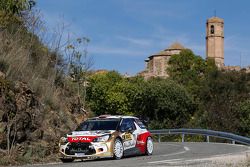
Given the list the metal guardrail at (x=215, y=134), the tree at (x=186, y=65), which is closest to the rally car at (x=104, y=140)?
the metal guardrail at (x=215, y=134)

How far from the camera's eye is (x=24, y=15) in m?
23.8

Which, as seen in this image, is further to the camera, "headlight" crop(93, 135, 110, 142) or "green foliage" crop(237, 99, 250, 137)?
"green foliage" crop(237, 99, 250, 137)

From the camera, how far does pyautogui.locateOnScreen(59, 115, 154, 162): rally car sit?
17031 mm

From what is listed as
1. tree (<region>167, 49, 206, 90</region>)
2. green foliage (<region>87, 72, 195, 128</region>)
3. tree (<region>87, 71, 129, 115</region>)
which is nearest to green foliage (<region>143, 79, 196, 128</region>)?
green foliage (<region>87, 72, 195, 128</region>)

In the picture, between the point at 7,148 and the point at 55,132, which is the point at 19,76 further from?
the point at 7,148

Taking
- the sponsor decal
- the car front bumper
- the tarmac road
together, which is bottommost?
the tarmac road

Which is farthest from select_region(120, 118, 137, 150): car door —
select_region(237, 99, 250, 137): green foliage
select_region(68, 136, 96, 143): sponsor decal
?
select_region(237, 99, 250, 137): green foliage

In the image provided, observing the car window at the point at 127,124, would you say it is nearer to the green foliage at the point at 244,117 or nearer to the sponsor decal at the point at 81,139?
the sponsor decal at the point at 81,139

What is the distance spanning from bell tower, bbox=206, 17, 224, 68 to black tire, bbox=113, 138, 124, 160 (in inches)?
6049

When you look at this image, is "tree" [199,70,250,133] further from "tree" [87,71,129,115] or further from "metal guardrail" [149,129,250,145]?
"tree" [87,71,129,115]

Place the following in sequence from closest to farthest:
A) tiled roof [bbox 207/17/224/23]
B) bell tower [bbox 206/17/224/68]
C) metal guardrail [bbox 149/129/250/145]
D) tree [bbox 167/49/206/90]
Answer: metal guardrail [bbox 149/129/250/145] → tree [bbox 167/49/206/90] → tiled roof [bbox 207/17/224/23] → bell tower [bbox 206/17/224/68]

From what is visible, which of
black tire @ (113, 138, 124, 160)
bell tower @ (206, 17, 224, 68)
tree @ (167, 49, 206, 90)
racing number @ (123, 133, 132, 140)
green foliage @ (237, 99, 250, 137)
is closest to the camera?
black tire @ (113, 138, 124, 160)

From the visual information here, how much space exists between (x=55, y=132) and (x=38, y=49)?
4.50m

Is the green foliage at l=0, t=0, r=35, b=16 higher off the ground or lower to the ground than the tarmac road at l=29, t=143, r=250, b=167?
higher
